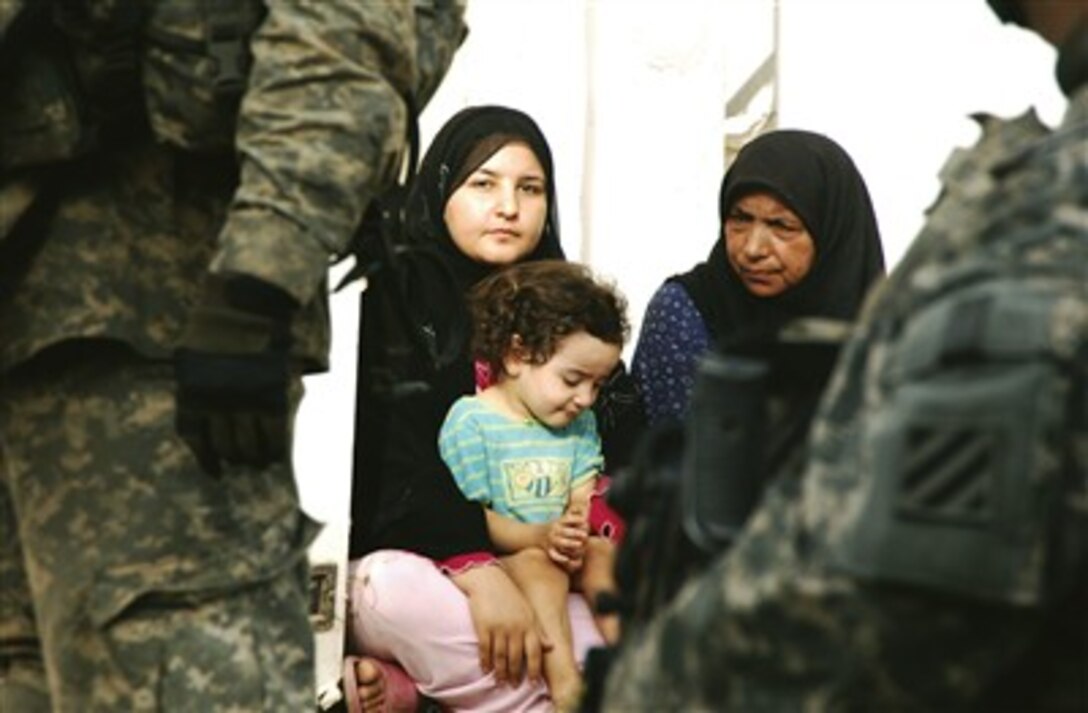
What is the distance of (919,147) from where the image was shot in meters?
6.12

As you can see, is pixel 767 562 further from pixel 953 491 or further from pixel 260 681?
pixel 260 681

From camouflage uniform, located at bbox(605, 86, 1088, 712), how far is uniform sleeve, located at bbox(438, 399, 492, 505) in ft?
9.69

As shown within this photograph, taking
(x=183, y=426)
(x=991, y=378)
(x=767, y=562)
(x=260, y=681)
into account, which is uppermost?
(x=991, y=378)

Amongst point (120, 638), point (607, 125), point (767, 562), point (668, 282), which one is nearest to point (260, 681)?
point (120, 638)

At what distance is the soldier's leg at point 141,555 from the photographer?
2.87 meters

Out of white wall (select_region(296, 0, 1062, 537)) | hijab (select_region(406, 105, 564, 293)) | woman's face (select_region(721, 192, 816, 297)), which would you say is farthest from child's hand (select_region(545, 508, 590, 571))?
white wall (select_region(296, 0, 1062, 537))

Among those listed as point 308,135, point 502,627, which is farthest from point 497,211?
point 308,135

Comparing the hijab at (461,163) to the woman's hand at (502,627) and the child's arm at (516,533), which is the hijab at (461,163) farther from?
the woman's hand at (502,627)

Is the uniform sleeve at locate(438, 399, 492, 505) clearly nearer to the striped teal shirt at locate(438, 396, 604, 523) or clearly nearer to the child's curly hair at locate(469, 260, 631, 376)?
the striped teal shirt at locate(438, 396, 604, 523)

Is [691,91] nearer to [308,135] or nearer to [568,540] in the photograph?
[568,540]

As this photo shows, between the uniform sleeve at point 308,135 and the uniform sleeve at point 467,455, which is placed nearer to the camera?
the uniform sleeve at point 308,135

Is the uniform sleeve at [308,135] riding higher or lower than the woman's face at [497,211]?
higher

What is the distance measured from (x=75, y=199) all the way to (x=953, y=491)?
171 centimetres

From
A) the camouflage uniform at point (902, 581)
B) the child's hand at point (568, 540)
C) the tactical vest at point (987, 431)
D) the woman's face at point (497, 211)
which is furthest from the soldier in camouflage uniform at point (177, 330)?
the woman's face at point (497, 211)
